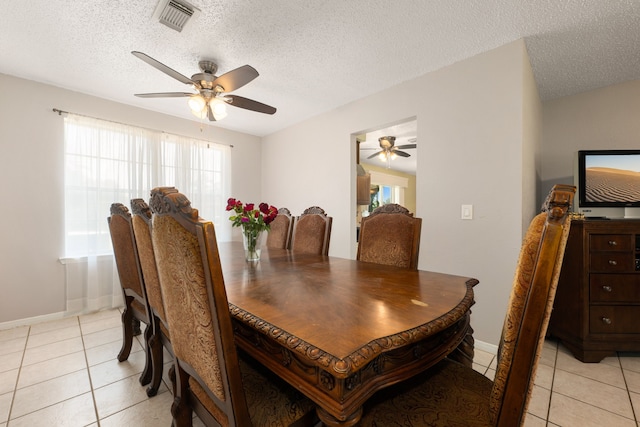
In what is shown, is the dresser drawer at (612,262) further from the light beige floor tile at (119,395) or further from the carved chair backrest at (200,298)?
the light beige floor tile at (119,395)

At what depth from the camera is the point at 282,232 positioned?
107 inches

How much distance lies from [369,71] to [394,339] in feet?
8.15

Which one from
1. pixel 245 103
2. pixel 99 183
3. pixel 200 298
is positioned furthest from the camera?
pixel 99 183

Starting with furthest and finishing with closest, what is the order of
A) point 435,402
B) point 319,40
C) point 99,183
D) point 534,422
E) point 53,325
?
point 99,183 → point 53,325 → point 319,40 → point 534,422 → point 435,402

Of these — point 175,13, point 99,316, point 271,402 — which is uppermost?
point 175,13

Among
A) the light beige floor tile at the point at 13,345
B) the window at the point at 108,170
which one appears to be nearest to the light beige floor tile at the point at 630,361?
the window at the point at 108,170

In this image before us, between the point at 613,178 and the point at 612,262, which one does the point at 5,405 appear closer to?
the point at 612,262

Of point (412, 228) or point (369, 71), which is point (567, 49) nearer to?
point (369, 71)

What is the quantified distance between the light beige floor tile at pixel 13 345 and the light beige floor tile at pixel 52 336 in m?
0.04

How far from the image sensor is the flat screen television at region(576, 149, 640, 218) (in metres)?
2.26

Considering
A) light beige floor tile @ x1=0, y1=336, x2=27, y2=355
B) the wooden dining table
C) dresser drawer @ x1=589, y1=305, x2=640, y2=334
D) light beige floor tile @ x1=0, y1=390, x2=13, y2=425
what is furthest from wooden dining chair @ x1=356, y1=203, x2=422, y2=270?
light beige floor tile @ x1=0, y1=336, x2=27, y2=355

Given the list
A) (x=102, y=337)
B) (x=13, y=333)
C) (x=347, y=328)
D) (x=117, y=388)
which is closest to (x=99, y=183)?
(x=13, y=333)

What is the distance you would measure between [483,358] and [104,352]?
2.96 meters

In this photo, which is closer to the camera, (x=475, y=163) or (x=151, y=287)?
(x=151, y=287)
